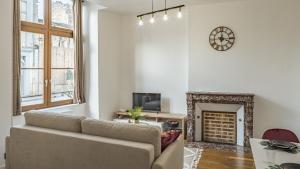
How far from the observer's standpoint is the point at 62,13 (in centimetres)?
536

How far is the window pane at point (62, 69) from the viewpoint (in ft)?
17.1

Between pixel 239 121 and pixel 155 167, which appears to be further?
pixel 239 121

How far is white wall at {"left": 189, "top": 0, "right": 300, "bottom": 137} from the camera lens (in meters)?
4.78

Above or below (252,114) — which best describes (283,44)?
above

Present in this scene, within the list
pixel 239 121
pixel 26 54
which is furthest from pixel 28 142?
pixel 239 121

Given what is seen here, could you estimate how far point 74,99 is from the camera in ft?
18.4

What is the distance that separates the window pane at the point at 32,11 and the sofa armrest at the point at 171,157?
3570 millimetres

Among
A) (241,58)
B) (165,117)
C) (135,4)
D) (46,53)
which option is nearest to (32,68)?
(46,53)

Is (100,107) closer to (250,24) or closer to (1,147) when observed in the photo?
(1,147)

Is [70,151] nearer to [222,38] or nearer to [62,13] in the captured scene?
[62,13]

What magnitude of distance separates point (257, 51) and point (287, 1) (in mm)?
1073

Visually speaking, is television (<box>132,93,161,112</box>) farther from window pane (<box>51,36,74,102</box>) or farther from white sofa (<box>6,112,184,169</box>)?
white sofa (<box>6,112,184,169</box>)

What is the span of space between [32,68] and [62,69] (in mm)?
759

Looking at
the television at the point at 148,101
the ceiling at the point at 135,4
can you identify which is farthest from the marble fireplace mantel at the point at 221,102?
the ceiling at the point at 135,4
